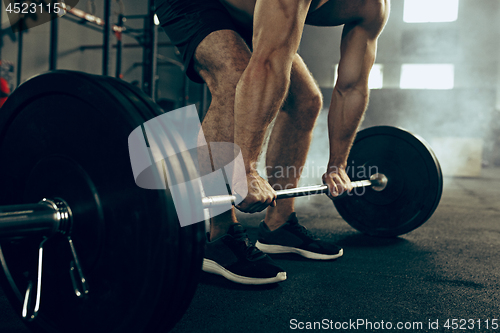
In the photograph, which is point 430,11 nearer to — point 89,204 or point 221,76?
point 221,76

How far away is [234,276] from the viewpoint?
0.92 m

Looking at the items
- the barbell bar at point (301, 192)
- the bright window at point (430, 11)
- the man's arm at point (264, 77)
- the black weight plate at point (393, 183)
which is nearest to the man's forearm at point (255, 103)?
the man's arm at point (264, 77)

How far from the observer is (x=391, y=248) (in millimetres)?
1294

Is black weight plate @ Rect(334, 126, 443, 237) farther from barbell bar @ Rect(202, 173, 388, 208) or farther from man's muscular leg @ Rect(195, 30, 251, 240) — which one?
man's muscular leg @ Rect(195, 30, 251, 240)

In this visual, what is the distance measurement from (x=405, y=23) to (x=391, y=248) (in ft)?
24.4

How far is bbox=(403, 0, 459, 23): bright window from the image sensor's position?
7320mm

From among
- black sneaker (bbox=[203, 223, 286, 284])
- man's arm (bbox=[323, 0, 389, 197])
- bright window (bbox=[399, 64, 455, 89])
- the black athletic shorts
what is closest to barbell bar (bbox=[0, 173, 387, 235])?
black sneaker (bbox=[203, 223, 286, 284])

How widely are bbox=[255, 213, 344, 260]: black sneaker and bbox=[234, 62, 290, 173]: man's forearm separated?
0.38 meters

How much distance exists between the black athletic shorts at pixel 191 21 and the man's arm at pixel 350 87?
14.9 inches

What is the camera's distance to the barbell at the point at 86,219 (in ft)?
1.72

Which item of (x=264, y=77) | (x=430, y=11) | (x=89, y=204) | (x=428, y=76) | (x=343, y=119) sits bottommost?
(x=89, y=204)

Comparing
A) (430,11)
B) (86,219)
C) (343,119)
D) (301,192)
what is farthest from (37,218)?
(430,11)

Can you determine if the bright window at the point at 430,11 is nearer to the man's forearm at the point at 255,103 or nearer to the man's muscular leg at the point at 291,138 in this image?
the man's muscular leg at the point at 291,138

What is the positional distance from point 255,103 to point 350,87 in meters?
0.48
